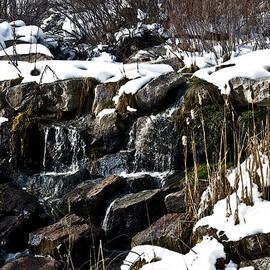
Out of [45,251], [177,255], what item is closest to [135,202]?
[45,251]

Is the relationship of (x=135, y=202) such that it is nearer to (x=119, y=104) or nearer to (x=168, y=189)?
(x=168, y=189)

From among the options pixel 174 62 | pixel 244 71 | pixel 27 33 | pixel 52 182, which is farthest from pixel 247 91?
pixel 27 33

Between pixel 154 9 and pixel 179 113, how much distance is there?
5.30 metres

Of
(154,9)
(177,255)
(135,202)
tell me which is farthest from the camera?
(154,9)

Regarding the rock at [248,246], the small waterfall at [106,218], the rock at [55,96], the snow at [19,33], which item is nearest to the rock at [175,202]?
the small waterfall at [106,218]

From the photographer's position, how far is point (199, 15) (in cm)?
585

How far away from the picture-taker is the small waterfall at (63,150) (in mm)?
5000

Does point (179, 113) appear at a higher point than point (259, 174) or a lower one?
higher

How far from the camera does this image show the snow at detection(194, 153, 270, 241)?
213 cm

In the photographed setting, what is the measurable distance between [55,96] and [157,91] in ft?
5.52

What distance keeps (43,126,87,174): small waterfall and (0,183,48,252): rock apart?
0.83 meters

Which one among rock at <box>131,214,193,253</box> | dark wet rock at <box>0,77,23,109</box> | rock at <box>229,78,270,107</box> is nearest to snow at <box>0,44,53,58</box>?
dark wet rock at <box>0,77,23,109</box>

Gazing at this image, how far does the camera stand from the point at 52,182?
15.6 feet

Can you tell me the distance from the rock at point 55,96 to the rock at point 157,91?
92 cm
